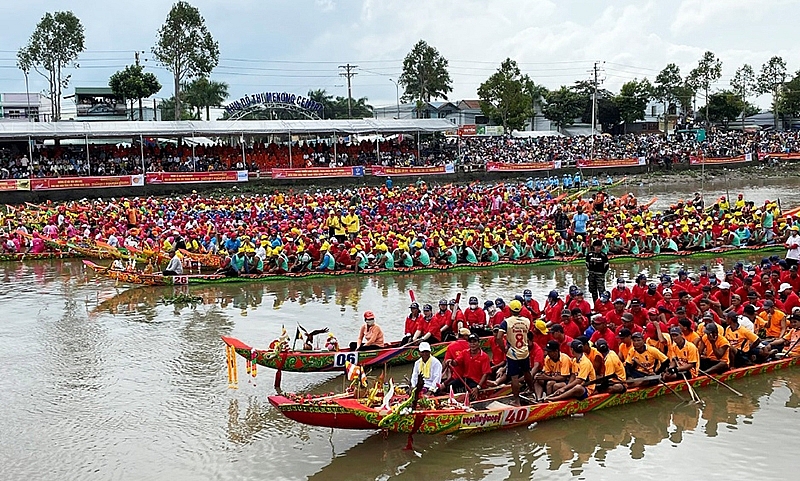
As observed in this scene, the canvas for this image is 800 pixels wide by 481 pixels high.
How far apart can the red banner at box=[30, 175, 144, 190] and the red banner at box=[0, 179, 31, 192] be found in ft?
0.69

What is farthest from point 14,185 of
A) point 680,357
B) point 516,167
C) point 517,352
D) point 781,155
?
point 781,155

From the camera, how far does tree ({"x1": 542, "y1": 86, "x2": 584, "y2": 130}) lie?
205ft

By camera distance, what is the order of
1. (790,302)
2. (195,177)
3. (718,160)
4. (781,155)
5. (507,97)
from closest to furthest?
(790,302) → (195,177) → (718,160) → (781,155) → (507,97)

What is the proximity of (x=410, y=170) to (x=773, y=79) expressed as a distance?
140 ft

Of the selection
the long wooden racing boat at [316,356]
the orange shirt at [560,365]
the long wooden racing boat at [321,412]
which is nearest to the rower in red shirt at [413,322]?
the long wooden racing boat at [316,356]

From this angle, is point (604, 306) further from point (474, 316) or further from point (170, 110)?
point (170, 110)

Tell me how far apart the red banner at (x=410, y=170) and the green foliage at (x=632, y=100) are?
27.6 m

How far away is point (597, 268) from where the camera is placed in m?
15.0

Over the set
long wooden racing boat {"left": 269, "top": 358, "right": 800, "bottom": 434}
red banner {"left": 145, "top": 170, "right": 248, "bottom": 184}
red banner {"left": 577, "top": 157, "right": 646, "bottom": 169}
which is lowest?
long wooden racing boat {"left": 269, "top": 358, "right": 800, "bottom": 434}

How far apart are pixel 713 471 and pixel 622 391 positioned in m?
1.53

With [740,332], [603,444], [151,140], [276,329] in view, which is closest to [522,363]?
[603,444]

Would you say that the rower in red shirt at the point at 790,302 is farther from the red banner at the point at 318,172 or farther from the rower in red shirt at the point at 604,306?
the red banner at the point at 318,172

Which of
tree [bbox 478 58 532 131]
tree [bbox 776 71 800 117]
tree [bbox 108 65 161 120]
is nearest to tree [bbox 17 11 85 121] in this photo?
tree [bbox 108 65 161 120]

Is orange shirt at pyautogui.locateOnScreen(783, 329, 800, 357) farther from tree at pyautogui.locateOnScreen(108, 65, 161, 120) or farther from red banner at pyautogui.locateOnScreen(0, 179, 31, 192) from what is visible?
tree at pyautogui.locateOnScreen(108, 65, 161, 120)
